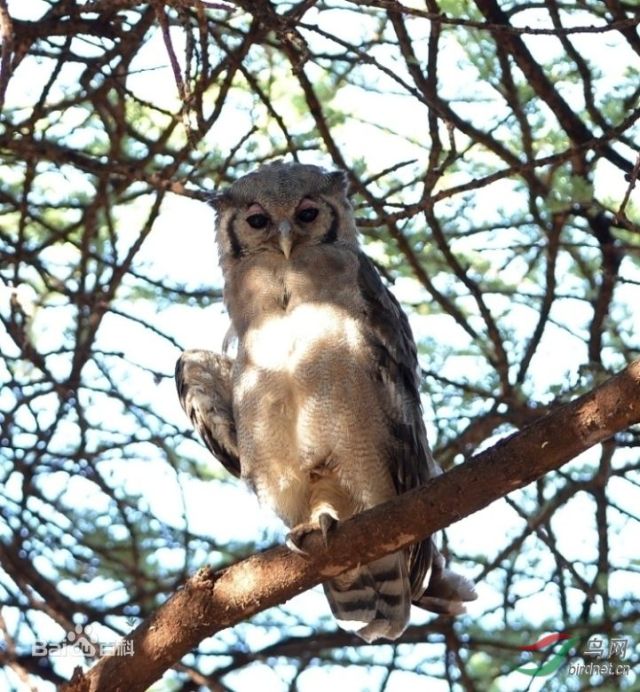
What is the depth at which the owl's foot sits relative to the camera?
3051 millimetres

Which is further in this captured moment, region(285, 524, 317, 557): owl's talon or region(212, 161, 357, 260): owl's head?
region(212, 161, 357, 260): owl's head

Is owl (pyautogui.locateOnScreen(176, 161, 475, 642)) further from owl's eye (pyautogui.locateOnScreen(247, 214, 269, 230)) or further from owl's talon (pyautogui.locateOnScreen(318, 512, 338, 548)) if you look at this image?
owl's talon (pyautogui.locateOnScreen(318, 512, 338, 548))

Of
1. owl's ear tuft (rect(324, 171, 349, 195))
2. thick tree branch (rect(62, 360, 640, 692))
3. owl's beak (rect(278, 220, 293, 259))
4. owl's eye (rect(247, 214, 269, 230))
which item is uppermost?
owl's ear tuft (rect(324, 171, 349, 195))

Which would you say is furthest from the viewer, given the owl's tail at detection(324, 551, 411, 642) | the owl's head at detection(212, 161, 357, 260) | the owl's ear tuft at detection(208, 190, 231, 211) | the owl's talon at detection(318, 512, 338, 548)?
the owl's ear tuft at detection(208, 190, 231, 211)

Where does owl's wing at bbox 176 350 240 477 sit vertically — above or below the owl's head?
below

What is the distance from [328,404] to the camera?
363 centimetres

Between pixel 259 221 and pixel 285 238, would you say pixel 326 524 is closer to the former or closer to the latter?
pixel 285 238

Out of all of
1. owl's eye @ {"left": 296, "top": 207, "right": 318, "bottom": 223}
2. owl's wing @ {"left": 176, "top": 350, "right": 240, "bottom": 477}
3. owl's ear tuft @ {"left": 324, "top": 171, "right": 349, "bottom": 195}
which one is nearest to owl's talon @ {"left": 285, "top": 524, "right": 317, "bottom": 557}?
owl's wing @ {"left": 176, "top": 350, "right": 240, "bottom": 477}

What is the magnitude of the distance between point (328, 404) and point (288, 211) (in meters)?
0.80

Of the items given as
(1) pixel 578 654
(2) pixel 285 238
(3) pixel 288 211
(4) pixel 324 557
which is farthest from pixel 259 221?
(1) pixel 578 654

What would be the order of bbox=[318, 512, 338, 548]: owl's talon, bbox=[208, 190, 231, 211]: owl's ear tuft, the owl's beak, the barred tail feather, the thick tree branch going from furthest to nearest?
1. bbox=[208, 190, 231, 211]: owl's ear tuft
2. the owl's beak
3. the barred tail feather
4. bbox=[318, 512, 338, 548]: owl's talon
5. the thick tree branch

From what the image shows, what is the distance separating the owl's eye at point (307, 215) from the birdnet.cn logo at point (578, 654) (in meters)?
1.69

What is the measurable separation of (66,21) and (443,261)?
5.38ft

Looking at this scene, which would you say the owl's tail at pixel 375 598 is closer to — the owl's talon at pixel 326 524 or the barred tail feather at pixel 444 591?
the barred tail feather at pixel 444 591
